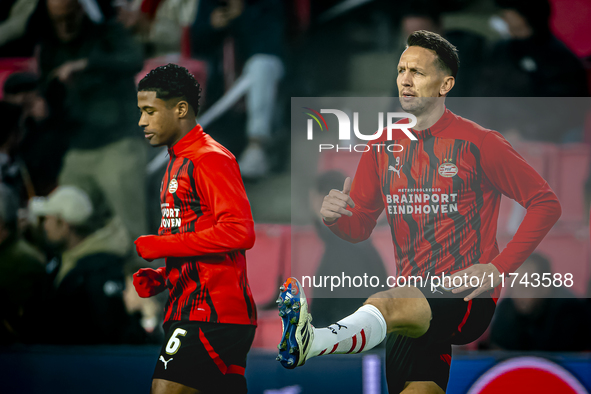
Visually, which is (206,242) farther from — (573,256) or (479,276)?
(573,256)

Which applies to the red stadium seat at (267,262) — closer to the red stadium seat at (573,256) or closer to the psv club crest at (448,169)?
the psv club crest at (448,169)

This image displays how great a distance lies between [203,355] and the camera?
229cm

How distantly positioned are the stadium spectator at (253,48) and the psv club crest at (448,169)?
85 centimetres

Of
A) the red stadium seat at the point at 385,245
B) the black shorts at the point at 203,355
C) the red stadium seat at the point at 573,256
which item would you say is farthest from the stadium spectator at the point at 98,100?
the red stadium seat at the point at 573,256

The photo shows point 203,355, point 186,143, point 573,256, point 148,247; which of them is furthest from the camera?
point 573,256

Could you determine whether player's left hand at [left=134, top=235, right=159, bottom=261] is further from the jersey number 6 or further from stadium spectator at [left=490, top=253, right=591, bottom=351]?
stadium spectator at [left=490, top=253, right=591, bottom=351]

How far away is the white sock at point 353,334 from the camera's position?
226 cm

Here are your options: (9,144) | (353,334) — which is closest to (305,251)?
(353,334)

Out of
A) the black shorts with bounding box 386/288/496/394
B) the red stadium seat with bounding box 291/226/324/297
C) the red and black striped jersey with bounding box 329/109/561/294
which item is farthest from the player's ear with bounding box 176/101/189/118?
the black shorts with bounding box 386/288/496/394

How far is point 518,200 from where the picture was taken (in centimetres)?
259

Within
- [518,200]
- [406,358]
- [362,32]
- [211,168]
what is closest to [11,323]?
[211,168]

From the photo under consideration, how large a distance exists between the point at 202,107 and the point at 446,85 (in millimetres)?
1215

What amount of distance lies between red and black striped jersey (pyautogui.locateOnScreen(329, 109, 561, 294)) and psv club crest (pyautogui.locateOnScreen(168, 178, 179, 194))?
881 millimetres

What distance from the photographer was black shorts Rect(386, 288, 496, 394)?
247cm
